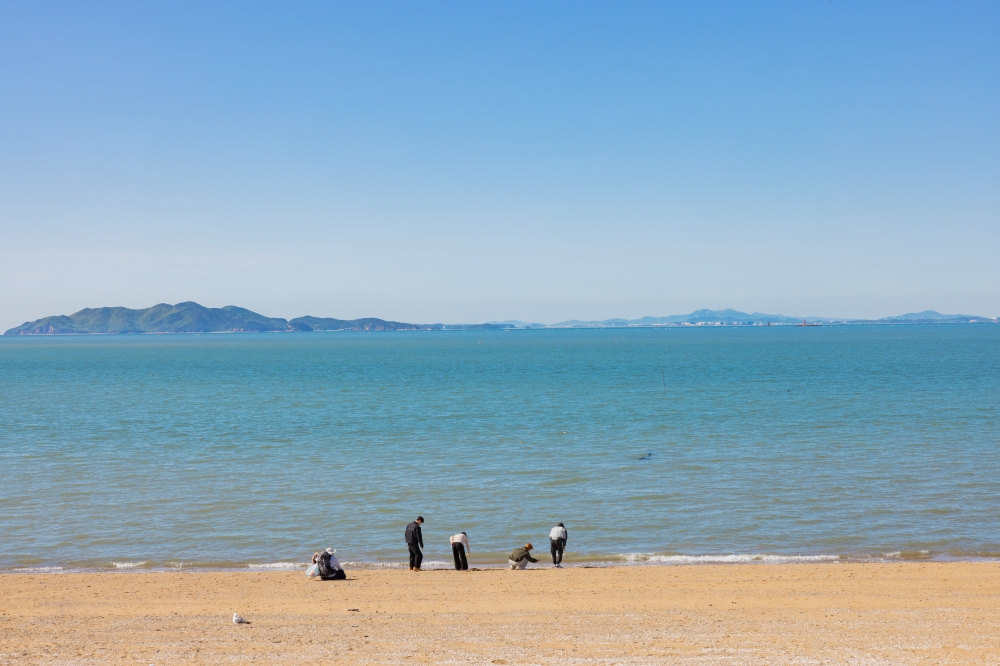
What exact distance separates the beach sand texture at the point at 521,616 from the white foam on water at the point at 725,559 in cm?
98

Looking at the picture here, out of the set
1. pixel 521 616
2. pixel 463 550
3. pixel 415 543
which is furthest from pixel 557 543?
pixel 521 616

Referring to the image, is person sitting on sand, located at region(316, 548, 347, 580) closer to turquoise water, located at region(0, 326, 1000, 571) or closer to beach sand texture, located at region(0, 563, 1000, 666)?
beach sand texture, located at region(0, 563, 1000, 666)

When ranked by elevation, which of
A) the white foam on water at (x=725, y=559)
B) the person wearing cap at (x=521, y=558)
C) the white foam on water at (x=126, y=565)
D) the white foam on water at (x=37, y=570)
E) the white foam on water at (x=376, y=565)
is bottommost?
the white foam on water at (x=37, y=570)

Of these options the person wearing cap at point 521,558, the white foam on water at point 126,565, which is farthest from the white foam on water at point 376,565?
the white foam on water at point 126,565

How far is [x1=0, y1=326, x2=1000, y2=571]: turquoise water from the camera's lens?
72.5 ft

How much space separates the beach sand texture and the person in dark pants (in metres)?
0.41

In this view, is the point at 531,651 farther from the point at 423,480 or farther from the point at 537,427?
the point at 537,427

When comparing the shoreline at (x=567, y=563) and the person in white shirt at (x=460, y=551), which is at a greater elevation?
the person in white shirt at (x=460, y=551)

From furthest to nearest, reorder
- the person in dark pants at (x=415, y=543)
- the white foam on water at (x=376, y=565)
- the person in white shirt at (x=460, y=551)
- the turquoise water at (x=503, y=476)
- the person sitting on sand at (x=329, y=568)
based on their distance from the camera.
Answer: the turquoise water at (x=503, y=476), the white foam on water at (x=376, y=565), the person in white shirt at (x=460, y=551), the person in dark pants at (x=415, y=543), the person sitting on sand at (x=329, y=568)

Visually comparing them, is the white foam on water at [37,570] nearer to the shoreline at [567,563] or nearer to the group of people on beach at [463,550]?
the shoreline at [567,563]

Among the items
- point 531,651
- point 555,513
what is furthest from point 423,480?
point 531,651

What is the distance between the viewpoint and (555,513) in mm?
25188

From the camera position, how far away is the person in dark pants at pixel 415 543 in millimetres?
19344

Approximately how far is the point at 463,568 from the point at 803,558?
857 cm
